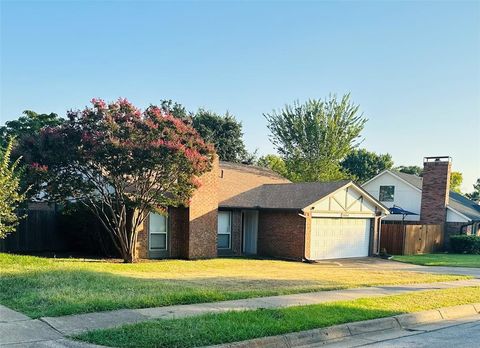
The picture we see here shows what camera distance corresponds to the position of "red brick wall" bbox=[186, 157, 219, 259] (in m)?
20.6

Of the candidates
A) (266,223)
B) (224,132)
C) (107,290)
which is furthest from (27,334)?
(224,132)

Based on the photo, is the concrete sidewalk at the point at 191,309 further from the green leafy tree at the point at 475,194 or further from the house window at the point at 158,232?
the green leafy tree at the point at 475,194

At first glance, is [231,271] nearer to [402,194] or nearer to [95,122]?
[95,122]

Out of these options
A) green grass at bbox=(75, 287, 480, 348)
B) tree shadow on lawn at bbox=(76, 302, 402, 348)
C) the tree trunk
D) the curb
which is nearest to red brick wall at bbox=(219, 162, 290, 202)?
the tree trunk

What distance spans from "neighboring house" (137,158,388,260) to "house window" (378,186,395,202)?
12.6 metres

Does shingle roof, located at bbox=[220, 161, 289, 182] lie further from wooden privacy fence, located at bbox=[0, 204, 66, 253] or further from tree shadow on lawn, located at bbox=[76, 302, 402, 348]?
tree shadow on lawn, located at bbox=[76, 302, 402, 348]

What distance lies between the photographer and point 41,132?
17.0m

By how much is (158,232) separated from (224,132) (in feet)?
89.8

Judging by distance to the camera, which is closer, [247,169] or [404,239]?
[404,239]

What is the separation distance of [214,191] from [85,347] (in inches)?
590

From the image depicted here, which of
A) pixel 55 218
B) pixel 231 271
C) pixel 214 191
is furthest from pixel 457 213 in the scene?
pixel 55 218

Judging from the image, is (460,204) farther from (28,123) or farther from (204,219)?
(28,123)

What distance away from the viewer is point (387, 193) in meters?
39.0

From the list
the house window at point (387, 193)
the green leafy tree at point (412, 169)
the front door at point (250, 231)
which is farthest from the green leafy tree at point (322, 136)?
the green leafy tree at point (412, 169)
